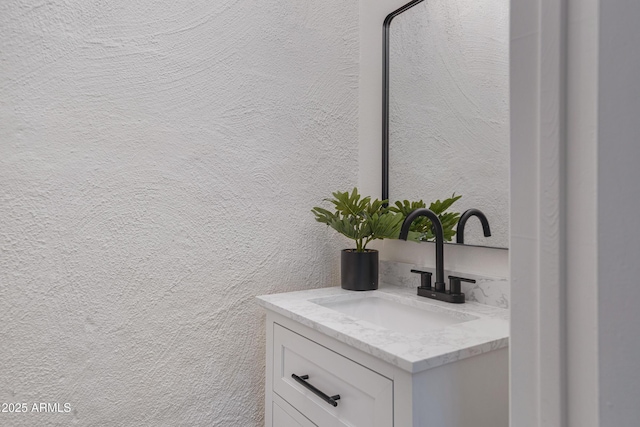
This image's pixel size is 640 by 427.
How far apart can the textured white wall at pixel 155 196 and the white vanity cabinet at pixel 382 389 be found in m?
0.27

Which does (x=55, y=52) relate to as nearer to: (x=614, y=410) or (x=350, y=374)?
(x=350, y=374)

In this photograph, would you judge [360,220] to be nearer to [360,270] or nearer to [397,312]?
[360,270]

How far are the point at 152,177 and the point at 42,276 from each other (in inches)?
13.6

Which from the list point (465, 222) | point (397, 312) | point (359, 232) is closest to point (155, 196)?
→ point (359, 232)

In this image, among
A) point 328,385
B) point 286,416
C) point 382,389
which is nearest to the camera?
point 382,389

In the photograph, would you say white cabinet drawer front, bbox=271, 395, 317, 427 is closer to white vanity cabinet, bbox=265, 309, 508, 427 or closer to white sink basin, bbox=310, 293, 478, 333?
white vanity cabinet, bbox=265, 309, 508, 427

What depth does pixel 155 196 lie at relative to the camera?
1.11 m

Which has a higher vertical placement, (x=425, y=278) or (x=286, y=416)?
(x=425, y=278)

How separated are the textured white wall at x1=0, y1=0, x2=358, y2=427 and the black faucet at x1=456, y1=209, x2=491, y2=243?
47cm

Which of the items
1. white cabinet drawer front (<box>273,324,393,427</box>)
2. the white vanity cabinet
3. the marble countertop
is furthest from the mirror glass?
white cabinet drawer front (<box>273,324,393,427</box>)

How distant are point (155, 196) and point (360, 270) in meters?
0.63

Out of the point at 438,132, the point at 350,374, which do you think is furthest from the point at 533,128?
the point at 438,132

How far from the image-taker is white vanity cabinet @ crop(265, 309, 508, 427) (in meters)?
0.74

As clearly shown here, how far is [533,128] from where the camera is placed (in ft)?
1.03
